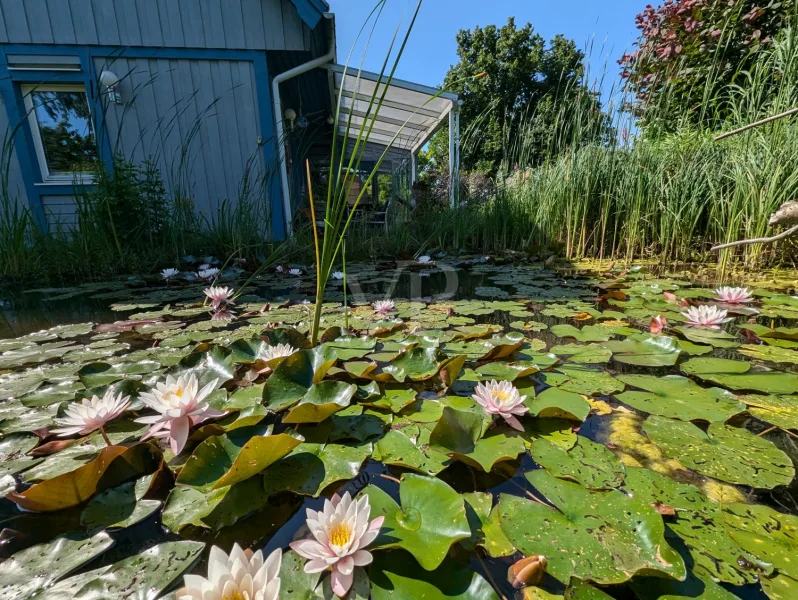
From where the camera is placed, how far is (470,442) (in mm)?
718

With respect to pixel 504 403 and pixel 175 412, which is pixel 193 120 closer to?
pixel 175 412

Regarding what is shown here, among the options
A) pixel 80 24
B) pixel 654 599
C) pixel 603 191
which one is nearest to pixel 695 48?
pixel 603 191

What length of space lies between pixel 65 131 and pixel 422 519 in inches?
233

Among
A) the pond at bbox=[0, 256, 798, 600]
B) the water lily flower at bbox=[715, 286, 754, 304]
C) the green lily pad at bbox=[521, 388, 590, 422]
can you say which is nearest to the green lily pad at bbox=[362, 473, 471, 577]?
the pond at bbox=[0, 256, 798, 600]

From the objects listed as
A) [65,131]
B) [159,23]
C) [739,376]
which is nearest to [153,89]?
[159,23]

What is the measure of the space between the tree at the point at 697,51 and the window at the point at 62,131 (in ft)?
18.9

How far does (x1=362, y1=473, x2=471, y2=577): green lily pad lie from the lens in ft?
1.58

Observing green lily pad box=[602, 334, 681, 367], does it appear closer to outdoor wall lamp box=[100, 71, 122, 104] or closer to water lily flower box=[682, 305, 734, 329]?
water lily flower box=[682, 305, 734, 329]

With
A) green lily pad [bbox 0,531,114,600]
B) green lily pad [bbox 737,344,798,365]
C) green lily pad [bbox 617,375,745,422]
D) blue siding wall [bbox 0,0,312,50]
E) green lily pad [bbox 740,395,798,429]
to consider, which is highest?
blue siding wall [bbox 0,0,312,50]

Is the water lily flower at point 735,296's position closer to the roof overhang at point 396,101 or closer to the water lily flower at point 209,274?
the water lily flower at point 209,274

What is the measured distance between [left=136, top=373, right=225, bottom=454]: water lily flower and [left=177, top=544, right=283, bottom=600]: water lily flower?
315 mm

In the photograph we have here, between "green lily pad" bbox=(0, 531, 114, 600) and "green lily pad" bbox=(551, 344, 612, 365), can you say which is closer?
"green lily pad" bbox=(0, 531, 114, 600)

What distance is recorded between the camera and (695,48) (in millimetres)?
3809

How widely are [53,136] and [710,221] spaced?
6784mm
